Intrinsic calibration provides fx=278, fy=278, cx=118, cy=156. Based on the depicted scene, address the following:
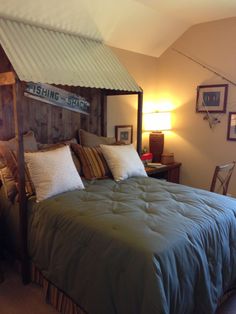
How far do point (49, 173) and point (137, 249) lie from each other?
1.03m

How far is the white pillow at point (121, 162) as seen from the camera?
2748 millimetres

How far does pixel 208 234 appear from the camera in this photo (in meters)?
1.74

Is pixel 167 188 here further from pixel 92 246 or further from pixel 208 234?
pixel 92 246

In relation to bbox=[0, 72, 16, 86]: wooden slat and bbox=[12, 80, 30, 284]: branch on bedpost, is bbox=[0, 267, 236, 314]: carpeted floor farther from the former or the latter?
bbox=[0, 72, 16, 86]: wooden slat

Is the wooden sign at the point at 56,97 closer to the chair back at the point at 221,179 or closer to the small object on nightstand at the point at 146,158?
the small object on nightstand at the point at 146,158

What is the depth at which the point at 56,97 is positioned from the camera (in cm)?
298

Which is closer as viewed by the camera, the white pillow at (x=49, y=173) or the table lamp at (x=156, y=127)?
the white pillow at (x=49, y=173)

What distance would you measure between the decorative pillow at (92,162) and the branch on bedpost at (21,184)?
73cm

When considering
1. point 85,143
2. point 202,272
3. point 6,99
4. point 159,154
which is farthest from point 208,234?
point 159,154

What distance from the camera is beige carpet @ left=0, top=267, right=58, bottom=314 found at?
195 centimetres

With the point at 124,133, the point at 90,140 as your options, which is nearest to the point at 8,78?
the point at 90,140

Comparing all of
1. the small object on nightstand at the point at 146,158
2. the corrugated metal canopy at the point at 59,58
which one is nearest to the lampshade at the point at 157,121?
the small object on nightstand at the point at 146,158

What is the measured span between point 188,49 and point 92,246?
3.18 meters

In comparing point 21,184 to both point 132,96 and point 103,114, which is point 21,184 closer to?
point 103,114
